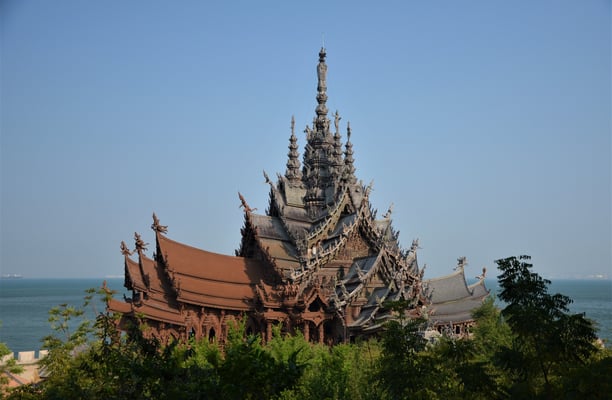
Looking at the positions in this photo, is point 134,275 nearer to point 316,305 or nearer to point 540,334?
point 316,305

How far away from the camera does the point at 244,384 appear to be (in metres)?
10.1

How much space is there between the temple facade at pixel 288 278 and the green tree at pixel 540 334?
41.9ft

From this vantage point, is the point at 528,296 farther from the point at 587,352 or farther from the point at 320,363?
the point at 320,363

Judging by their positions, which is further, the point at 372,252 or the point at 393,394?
the point at 372,252

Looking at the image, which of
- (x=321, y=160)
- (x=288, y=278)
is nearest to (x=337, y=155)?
(x=321, y=160)

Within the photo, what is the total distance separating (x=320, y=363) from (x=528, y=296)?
910cm

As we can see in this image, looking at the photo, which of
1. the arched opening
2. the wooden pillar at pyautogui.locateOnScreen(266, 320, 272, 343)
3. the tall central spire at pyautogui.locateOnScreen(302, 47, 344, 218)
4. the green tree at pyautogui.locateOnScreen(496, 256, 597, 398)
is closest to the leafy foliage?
the green tree at pyautogui.locateOnScreen(496, 256, 597, 398)

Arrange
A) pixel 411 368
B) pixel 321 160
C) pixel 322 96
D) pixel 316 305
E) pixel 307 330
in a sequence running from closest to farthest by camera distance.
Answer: pixel 411 368, pixel 307 330, pixel 316 305, pixel 321 160, pixel 322 96

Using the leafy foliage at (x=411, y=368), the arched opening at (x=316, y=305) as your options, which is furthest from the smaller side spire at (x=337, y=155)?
the leafy foliage at (x=411, y=368)

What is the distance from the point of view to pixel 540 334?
11.6m

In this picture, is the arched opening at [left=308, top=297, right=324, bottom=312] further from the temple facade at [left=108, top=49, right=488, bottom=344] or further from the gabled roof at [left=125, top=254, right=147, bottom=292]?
the gabled roof at [left=125, top=254, right=147, bottom=292]

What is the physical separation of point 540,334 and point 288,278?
19.0 m

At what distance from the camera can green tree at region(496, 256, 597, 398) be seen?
1149 centimetres

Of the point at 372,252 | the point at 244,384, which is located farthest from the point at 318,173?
the point at 244,384
